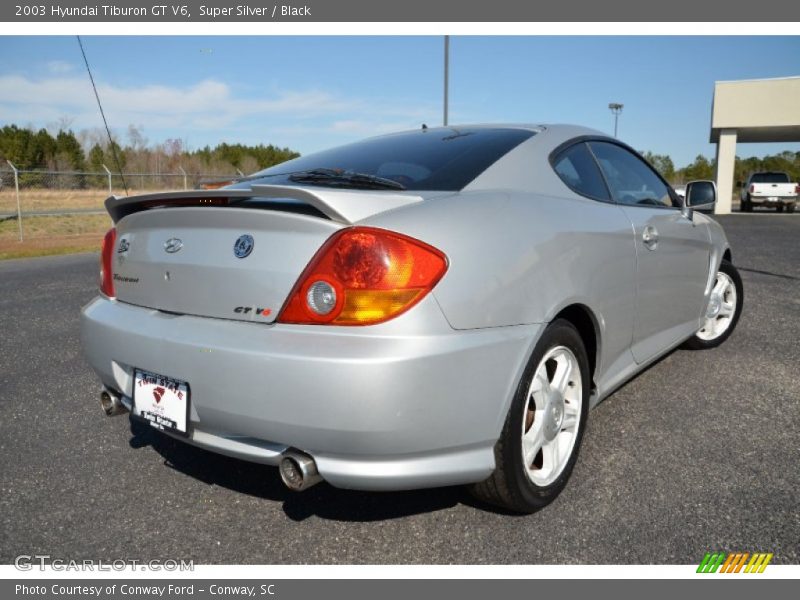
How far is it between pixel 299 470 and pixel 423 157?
1.42 metres

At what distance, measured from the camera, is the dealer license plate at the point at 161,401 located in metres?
Answer: 2.09

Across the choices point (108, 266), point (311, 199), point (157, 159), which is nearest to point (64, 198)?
point (157, 159)

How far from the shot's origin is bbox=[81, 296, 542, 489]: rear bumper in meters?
1.80

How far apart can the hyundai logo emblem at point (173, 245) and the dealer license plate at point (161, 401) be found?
1.41 ft

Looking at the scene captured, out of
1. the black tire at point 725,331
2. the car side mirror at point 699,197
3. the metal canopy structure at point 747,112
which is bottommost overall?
the black tire at point 725,331

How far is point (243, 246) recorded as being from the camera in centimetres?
204

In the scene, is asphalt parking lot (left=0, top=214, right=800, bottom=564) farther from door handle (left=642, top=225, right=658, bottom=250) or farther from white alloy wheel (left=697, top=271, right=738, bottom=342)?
door handle (left=642, top=225, right=658, bottom=250)

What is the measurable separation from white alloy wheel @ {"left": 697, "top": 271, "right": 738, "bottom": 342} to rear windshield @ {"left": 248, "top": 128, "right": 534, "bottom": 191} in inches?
93.1

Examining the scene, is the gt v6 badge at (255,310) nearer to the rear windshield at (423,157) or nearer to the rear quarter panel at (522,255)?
the rear quarter panel at (522,255)

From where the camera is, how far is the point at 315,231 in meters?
1.92

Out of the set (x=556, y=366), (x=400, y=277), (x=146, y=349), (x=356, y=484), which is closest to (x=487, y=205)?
(x=400, y=277)

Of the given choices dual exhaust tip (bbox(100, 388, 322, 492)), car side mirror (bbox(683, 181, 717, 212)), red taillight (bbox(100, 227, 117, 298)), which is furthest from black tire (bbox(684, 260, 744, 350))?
red taillight (bbox(100, 227, 117, 298))

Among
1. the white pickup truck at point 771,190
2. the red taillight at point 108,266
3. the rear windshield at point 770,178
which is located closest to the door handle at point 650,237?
the red taillight at point 108,266

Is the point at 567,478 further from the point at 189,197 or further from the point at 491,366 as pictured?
the point at 189,197
